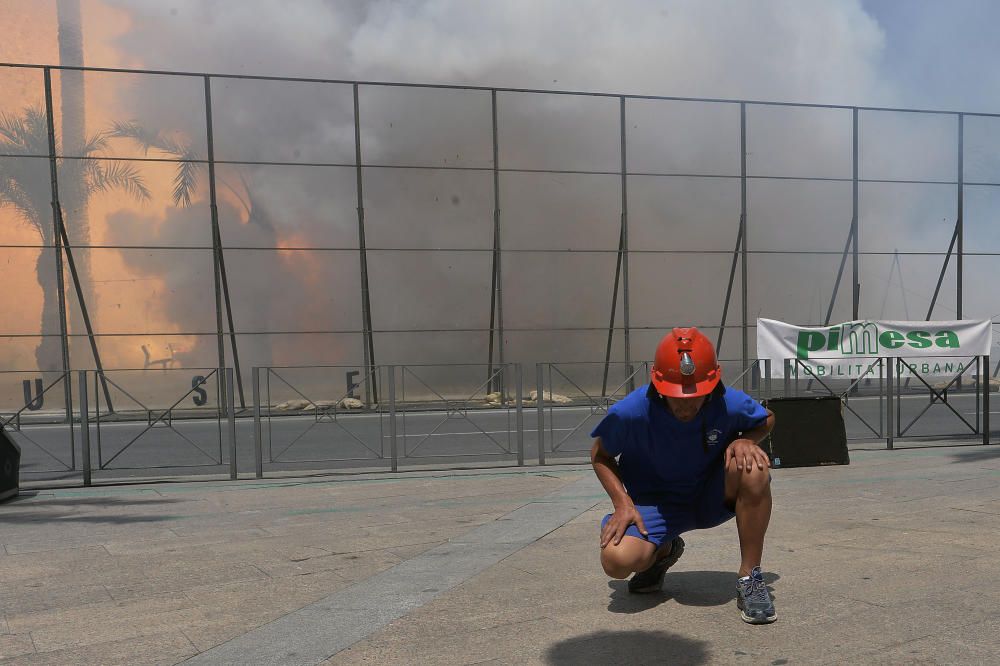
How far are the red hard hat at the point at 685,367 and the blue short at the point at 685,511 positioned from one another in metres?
0.53

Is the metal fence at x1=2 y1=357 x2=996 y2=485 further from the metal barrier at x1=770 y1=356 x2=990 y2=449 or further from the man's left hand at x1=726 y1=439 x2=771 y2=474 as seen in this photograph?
the man's left hand at x1=726 y1=439 x2=771 y2=474

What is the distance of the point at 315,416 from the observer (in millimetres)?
15266

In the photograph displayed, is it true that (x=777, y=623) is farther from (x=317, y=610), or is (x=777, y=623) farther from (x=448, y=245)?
(x=448, y=245)

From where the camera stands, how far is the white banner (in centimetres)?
1425

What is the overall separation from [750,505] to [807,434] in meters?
6.47

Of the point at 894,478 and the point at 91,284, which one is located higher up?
the point at 91,284

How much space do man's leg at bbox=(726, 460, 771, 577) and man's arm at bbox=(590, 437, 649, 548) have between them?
457 mm

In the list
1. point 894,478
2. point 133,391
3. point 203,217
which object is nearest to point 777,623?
point 894,478

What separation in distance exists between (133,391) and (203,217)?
17.0ft

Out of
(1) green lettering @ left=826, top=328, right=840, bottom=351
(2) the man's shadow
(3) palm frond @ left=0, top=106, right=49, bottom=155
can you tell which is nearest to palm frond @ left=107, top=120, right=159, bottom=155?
(3) palm frond @ left=0, top=106, right=49, bottom=155

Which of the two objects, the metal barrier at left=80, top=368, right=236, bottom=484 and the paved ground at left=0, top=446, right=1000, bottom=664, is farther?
the metal barrier at left=80, top=368, right=236, bottom=484

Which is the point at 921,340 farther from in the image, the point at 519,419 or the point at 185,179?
the point at 185,179

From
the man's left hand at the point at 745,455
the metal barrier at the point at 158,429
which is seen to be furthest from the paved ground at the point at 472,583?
the metal barrier at the point at 158,429

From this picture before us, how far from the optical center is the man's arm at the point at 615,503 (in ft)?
12.8
